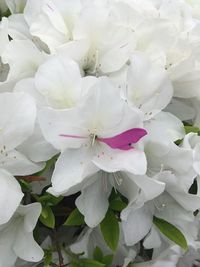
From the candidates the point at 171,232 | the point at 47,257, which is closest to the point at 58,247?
the point at 47,257

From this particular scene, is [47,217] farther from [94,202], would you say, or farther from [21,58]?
[21,58]

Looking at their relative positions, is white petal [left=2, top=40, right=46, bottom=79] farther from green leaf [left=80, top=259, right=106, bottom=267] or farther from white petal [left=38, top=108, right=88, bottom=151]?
green leaf [left=80, top=259, right=106, bottom=267]

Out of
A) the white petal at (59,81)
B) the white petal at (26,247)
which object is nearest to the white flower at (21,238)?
the white petal at (26,247)

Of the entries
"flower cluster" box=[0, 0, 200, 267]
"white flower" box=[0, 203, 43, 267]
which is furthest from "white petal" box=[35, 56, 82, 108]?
"white flower" box=[0, 203, 43, 267]

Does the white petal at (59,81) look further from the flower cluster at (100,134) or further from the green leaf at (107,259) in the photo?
the green leaf at (107,259)

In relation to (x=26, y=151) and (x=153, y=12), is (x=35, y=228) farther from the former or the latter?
(x=153, y=12)

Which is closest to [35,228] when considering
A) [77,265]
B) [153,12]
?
[77,265]

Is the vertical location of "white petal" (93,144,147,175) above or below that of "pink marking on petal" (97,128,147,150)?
below
